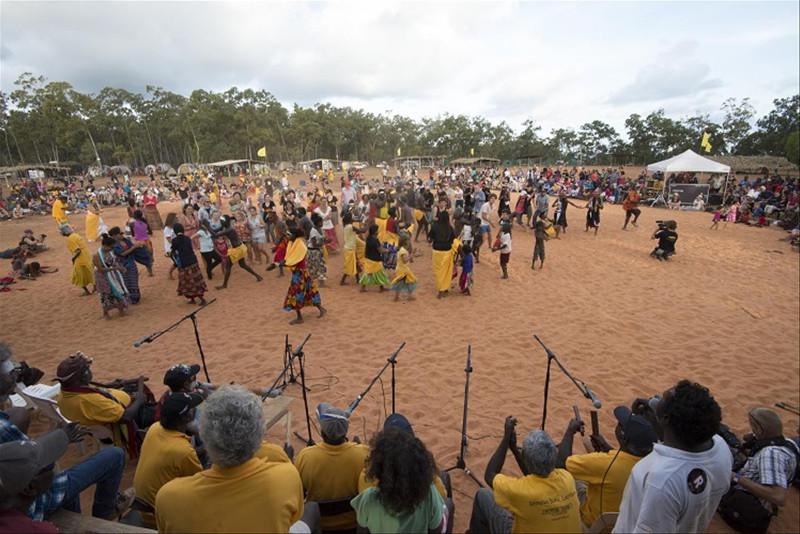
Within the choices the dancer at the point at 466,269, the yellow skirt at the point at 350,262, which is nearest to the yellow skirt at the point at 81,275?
the yellow skirt at the point at 350,262

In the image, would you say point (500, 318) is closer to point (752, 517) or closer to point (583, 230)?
point (752, 517)

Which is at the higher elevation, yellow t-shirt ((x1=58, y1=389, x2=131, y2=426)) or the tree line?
the tree line

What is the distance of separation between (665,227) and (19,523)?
1355 cm

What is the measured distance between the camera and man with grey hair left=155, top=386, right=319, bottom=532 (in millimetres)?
1776

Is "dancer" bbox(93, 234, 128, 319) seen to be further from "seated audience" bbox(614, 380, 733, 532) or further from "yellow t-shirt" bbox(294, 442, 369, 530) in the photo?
"seated audience" bbox(614, 380, 733, 532)

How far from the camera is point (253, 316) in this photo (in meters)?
7.70

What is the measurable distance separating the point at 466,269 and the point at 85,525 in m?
7.14

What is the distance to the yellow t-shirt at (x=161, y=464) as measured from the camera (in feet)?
8.80

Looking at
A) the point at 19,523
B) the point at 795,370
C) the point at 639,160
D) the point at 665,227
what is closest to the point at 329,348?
the point at 19,523

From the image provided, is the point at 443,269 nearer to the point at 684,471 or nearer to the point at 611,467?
the point at 611,467

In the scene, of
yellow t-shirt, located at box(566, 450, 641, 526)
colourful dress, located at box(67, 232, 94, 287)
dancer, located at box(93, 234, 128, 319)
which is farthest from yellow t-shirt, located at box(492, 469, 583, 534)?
colourful dress, located at box(67, 232, 94, 287)

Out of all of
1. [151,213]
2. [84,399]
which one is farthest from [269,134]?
[84,399]

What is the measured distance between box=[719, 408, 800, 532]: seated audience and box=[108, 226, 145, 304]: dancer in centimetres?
945

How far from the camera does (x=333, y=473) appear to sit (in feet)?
8.37
